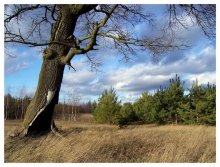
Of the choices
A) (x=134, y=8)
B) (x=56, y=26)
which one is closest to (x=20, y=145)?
(x=56, y=26)

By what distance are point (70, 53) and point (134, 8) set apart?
3.13 m

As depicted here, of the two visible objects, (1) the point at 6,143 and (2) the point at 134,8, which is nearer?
(1) the point at 6,143

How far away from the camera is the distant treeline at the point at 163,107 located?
22.9 metres

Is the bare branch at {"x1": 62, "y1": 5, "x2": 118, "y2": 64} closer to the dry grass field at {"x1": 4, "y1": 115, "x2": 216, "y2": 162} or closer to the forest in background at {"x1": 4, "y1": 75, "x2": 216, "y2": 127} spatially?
the dry grass field at {"x1": 4, "y1": 115, "x2": 216, "y2": 162}

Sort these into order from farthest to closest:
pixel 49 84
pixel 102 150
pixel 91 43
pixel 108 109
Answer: pixel 108 109 < pixel 49 84 < pixel 91 43 < pixel 102 150

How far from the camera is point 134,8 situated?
36.4ft

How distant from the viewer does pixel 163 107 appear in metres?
25.8

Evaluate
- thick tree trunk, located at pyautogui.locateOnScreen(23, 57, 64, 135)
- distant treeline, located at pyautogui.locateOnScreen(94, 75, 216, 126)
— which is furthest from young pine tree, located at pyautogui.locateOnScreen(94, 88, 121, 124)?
thick tree trunk, located at pyautogui.locateOnScreen(23, 57, 64, 135)

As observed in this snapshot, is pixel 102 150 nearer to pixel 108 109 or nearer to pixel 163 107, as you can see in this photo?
pixel 108 109

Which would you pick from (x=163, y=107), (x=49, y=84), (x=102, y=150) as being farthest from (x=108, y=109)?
(x=102, y=150)

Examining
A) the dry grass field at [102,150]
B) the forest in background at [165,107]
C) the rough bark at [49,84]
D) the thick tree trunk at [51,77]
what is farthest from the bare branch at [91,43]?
the forest in background at [165,107]
